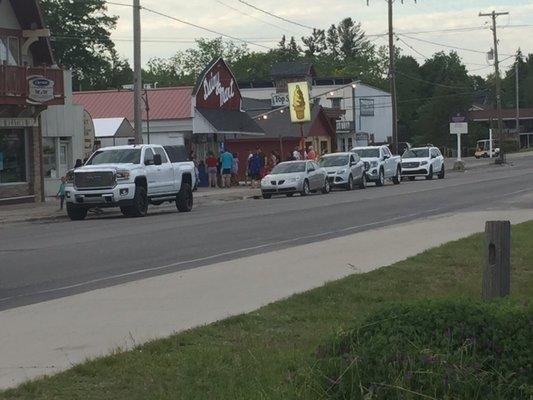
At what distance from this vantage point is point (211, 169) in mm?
50594

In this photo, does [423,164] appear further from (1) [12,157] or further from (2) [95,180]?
(2) [95,180]

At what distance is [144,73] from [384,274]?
140 metres

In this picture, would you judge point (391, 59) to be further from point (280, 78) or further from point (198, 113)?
point (280, 78)

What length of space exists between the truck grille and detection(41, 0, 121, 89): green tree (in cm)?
5650

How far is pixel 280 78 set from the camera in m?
98.3

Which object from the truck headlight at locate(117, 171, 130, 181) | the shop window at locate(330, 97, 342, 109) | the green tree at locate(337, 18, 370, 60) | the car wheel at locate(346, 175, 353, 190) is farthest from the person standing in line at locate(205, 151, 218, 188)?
the green tree at locate(337, 18, 370, 60)

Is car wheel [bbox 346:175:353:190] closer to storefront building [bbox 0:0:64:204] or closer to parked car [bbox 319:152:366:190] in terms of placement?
parked car [bbox 319:152:366:190]

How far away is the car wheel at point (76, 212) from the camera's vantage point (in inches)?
1203

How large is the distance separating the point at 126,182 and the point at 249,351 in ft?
73.1

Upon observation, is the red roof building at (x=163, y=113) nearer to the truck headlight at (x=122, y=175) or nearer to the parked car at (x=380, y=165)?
the parked car at (x=380, y=165)

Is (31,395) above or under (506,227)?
under

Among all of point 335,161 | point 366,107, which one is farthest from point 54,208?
point 366,107

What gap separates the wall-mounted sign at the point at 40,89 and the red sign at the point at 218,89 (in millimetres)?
19123

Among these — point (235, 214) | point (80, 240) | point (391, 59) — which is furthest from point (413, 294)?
point (391, 59)
